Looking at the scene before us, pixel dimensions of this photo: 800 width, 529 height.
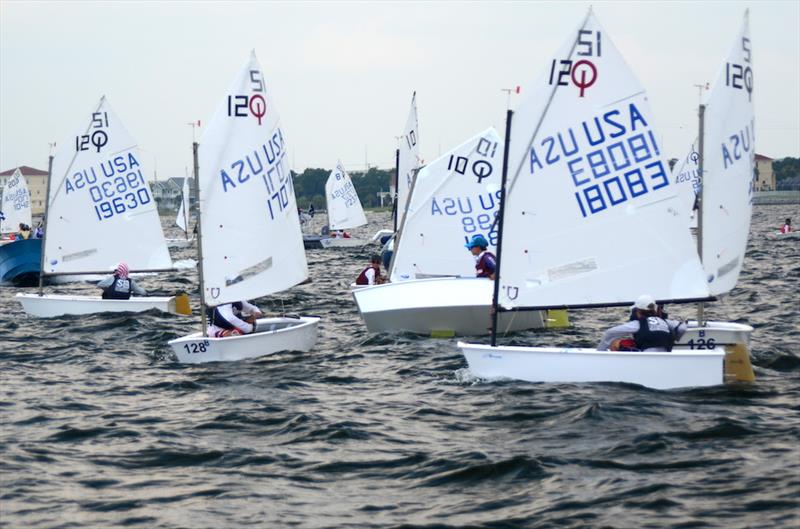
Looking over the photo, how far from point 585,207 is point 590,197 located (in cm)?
15

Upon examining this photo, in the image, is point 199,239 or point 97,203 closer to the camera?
point 199,239

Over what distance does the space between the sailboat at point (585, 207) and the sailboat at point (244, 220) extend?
4.53 meters

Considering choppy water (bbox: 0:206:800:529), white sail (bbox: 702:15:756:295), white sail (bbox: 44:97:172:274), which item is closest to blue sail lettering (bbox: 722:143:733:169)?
white sail (bbox: 702:15:756:295)

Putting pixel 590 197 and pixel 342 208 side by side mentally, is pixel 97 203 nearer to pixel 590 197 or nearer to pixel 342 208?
pixel 590 197

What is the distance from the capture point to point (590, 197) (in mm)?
16438

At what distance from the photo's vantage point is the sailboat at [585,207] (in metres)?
16.1

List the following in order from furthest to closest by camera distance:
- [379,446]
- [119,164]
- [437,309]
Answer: [119,164]
[437,309]
[379,446]

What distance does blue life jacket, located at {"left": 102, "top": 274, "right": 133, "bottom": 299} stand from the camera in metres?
26.1

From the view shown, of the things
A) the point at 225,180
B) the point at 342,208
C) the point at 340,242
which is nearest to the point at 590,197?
the point at 225,180

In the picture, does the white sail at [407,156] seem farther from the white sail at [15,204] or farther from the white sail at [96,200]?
the white sail at [15,204]

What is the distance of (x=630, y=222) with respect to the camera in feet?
53.8

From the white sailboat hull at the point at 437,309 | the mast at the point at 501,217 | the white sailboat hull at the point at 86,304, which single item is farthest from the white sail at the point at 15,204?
the mast at the point at 501,217

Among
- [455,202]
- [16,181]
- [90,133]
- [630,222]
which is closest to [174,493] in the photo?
[630,222]

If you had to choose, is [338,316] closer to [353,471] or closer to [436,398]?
[436,398]
